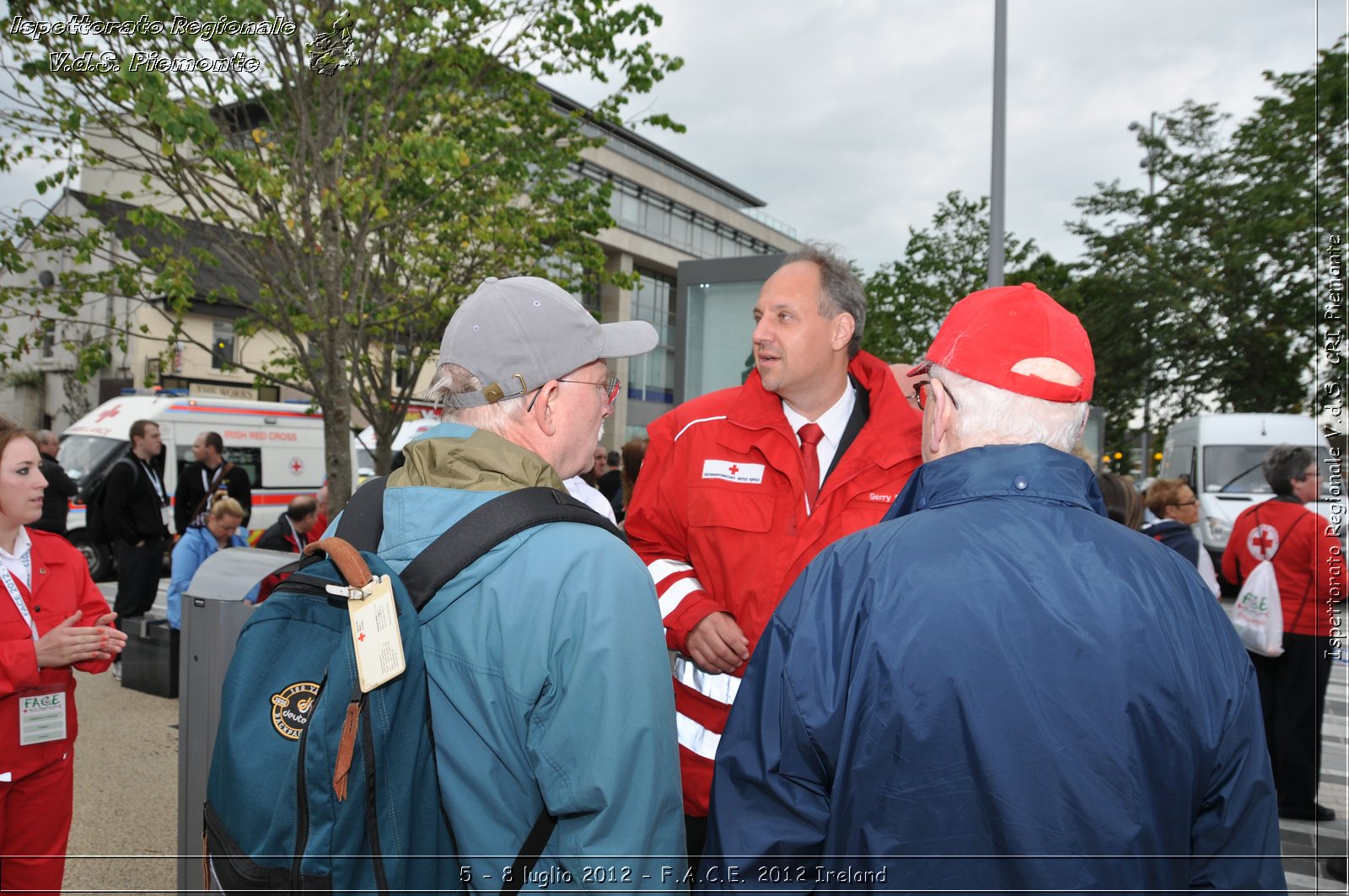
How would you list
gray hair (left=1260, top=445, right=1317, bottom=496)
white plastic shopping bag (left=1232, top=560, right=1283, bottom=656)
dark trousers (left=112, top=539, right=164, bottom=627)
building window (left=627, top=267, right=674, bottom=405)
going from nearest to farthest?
white plastic shopping bag (left=1232, top=560, right=1283, bottom=656), gray hair (left=1260, top=445, right=1317, bottom=496), dark trousers (left=112, top=539, right=164, bottom=627), building window (left=627, top=267, right=674, bottom=405)

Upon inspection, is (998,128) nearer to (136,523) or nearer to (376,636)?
(376,636)

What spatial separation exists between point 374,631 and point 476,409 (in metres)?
0.55

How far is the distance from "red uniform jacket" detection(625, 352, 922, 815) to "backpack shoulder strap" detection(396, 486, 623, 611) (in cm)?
122

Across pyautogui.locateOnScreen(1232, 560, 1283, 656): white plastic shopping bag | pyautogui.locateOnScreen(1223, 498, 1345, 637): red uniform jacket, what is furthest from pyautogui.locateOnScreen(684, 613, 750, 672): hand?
pyautogui.locateOnScreen(1223, 498, 1345, 637): red uniform jacket

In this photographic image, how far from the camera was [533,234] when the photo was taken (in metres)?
10.6

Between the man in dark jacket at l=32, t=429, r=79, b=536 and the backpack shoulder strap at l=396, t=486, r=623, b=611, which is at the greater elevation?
the backpack shoulder strap at l=396, t=486, r=623, b=611

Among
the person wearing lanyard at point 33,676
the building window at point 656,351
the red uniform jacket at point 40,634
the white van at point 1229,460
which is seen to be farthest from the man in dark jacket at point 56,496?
the building window at point 656,351

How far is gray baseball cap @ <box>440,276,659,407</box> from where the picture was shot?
1842 millimetres

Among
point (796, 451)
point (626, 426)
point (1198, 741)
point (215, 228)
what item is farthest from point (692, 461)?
point (626, 426)

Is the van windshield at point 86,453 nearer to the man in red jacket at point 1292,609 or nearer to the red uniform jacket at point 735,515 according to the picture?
the red uniform jacket at point 735,515

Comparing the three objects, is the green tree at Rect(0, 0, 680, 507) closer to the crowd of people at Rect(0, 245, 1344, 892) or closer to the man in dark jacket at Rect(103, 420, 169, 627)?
the man in dark jacket at Rect(103, 420, 169, 627)

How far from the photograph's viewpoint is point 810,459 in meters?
3.05

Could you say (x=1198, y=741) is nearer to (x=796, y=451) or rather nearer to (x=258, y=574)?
(x=796, y=451)

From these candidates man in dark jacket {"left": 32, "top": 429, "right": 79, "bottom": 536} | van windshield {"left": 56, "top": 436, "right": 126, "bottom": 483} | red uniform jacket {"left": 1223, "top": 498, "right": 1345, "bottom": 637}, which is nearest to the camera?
red uniform jacket {"left": 1223, "top": 498, "right": 1345, "bottom": 637}
